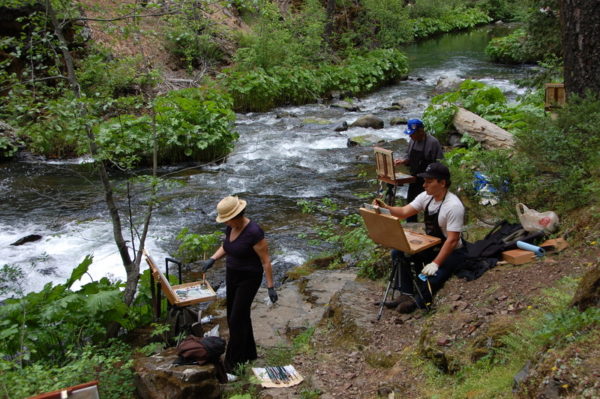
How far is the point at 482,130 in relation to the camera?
1330cm

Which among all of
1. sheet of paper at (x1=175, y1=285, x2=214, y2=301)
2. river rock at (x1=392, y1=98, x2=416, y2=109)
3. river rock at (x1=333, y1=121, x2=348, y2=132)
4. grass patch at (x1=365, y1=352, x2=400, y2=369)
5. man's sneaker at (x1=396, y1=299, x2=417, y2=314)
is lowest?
river rock at (x1=392, y1=98, x2=416, y2=109)

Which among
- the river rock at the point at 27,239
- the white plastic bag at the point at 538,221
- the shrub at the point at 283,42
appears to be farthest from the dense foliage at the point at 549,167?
the shrub at the point at 283,42

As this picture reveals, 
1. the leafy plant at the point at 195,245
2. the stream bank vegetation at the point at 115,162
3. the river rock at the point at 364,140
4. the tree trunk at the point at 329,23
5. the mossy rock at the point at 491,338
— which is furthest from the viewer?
the tree trunk at the point at 329,23

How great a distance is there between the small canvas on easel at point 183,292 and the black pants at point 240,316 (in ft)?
1.10

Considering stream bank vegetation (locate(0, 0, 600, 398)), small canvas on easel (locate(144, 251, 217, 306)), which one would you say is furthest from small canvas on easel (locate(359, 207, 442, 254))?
small canvas on easel (locate(144, 251, 217, 306))

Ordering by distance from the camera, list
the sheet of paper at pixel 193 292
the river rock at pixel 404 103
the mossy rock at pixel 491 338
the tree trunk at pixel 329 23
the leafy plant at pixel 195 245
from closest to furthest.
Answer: the mossy rock at pixel 491 338
the sheet of paper at pixel 193 292
the leafy plant at pixel 195 245
the river rock at pixel 404 103
the tree trunk at pixel 329 23

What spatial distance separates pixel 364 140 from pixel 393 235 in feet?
35.3

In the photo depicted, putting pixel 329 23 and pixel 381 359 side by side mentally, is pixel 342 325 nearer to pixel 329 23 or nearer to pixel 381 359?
pixel 381 359

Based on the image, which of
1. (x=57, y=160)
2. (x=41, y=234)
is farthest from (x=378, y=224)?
(x=57, y=160)

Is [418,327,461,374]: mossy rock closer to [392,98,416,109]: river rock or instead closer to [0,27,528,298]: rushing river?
[0,27,528,298]: rushing river

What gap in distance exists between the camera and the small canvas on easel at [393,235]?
5777 mm

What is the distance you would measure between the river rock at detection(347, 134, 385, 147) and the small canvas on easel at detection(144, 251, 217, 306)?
1021 cm

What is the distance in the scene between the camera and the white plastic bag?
21.9ft

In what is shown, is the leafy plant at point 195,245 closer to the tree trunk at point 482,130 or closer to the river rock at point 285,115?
the tree trunk at point 482,130
